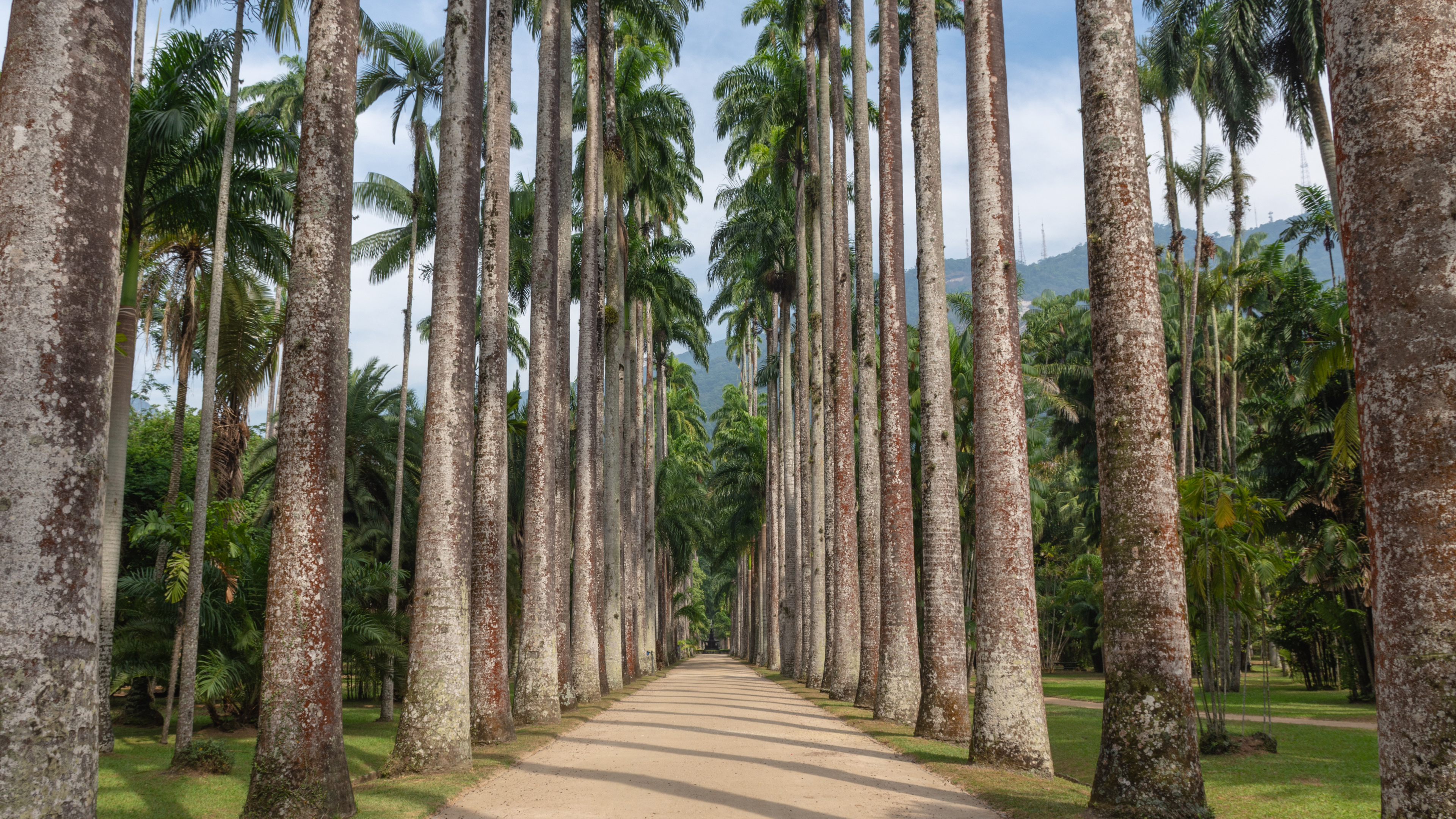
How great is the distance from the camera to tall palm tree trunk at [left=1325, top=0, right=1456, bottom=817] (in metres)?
3.96

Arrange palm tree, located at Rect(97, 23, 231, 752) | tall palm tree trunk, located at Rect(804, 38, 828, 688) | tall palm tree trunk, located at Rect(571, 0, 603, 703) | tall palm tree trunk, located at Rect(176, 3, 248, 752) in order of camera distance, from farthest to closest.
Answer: tall palm tree trunk, located at Rect(804, 38, 828, 688) → tall palm tree trunk, located at Rect(571, 0, 603, 703) → palm tree, located at Rect(97, 23, 231, 752) → tall palm tree trunk, located at Rect(176, 3, 248, 752)

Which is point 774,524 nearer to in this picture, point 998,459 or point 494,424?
point 494,424

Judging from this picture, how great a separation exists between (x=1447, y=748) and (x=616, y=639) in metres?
22.9

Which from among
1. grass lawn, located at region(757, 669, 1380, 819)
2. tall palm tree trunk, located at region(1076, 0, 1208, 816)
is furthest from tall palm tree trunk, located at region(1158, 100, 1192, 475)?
tall palm tree trunk, located at region(1076, 0, 1208, 816)

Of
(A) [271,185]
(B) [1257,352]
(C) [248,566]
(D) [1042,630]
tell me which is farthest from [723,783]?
(D) [1042,630]

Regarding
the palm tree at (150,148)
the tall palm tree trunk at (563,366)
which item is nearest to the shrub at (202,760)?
the palm tree at (150,148)

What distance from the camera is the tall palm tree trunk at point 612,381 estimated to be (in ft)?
82.6

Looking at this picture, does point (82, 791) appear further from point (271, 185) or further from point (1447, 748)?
point (271, 185)

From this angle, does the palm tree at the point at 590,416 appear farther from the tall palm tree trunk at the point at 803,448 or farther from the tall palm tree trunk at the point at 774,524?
the tall palm tree trunk at the point at 774,524

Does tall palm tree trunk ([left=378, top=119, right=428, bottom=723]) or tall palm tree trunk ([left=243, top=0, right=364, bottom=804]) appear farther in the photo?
tall palm tree trunk ([left=378, top=119, right=428, bottom=723])

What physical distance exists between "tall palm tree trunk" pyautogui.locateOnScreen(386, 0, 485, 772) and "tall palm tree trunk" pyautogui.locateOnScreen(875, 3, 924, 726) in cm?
831

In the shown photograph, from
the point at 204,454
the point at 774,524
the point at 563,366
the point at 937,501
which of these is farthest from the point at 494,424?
the point at 774,524

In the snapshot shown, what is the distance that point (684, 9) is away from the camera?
2733 centimetres

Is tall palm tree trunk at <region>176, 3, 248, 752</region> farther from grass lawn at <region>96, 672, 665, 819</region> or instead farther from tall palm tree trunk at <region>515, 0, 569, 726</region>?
tall palm tree trunk at <region>515, 0, 569, 726</region>
